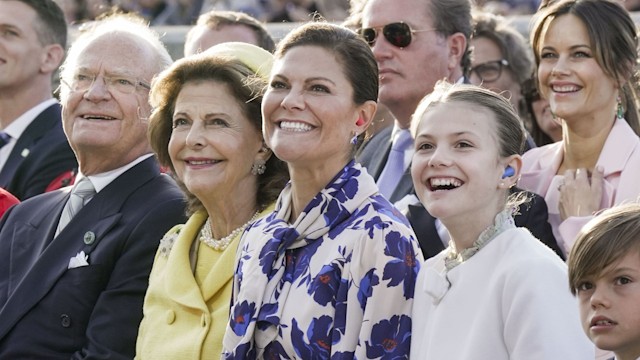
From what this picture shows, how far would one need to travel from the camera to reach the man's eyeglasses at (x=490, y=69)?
6.59 m

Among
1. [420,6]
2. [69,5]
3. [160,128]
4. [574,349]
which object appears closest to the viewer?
[574,349]

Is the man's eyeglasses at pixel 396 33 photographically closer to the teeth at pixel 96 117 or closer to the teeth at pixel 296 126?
the teeth at pixel 96 117

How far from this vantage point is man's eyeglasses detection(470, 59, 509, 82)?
659 centimetres

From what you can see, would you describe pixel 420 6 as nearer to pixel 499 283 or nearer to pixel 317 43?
pixel 317 43

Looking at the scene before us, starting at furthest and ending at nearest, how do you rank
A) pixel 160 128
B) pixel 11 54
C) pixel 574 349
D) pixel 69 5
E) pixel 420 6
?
pixel 69 5 < pixel 11 54 < pixel 420 6 < pixel 160 128 < pixel 574 349

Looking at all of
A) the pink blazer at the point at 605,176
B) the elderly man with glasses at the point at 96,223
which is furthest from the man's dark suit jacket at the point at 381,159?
the elderly man with glasses at the point at 96,223

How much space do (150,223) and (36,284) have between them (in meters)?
0.50

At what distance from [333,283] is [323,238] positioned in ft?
0.58

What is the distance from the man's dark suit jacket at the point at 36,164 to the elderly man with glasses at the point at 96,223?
91 cm

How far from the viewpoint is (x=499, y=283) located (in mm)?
A: 3602

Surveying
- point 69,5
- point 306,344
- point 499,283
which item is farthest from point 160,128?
point 69,5

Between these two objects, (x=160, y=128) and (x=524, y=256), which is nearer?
(x=524, y=256)

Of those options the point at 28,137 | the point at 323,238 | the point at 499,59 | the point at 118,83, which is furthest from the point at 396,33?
the point at 28,137

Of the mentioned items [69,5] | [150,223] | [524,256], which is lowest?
[524,256]
